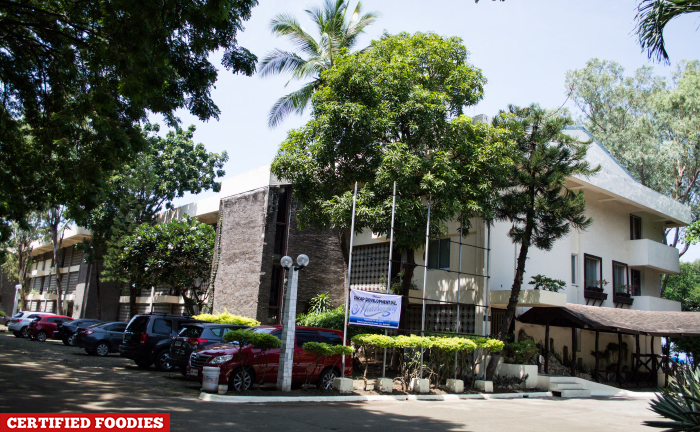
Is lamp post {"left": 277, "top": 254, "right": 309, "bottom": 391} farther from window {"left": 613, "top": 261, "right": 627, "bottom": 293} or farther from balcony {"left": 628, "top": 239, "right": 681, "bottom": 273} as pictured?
balcony {"left": 628, "top": 239, "right": 681, "bottom": 273}

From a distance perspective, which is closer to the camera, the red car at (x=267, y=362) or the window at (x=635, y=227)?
the red car at (x=267, y=362)

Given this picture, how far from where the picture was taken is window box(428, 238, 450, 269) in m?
20.9

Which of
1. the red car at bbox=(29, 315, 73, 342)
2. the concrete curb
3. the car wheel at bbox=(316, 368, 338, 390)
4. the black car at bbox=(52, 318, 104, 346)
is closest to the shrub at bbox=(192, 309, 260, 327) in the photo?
the car wheel at bbox=(316, 368, 338, 390)

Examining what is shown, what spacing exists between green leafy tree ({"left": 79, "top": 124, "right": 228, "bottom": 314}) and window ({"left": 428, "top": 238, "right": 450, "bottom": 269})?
15.1 m

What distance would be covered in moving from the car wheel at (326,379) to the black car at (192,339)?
9.55 ft

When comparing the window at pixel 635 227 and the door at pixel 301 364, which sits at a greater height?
the window at pixel 635 227

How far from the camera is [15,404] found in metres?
8.69

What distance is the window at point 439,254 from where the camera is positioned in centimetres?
2092

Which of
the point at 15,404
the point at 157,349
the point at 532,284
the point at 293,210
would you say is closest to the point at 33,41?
the point at 15,404

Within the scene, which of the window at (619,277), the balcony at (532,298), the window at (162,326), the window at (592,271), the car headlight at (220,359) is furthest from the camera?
the window at (619,277)

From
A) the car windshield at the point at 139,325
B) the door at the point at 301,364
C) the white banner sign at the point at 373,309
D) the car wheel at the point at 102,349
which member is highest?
the white banner sign at the point at 373,309

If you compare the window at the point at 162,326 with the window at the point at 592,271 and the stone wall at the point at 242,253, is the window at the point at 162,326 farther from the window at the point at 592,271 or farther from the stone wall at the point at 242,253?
the window at the point at 592,271

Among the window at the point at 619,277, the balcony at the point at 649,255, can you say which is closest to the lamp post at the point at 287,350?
the window at the point at 619,277

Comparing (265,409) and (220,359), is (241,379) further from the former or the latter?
(265,409)
